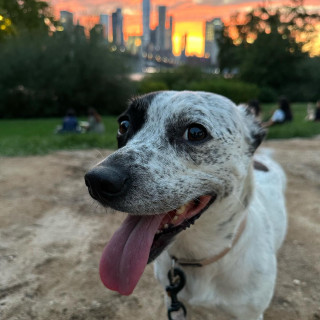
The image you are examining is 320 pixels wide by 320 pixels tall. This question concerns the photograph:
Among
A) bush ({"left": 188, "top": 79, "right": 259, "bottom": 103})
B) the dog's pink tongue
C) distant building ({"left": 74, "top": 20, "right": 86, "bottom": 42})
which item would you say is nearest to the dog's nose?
the dog's pink tongue

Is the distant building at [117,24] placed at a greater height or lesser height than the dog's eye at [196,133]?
greater

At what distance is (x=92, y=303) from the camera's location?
287 centimetres

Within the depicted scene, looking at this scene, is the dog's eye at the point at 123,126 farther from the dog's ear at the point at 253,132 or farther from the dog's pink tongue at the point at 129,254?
the dog's ear at the point at 253,132

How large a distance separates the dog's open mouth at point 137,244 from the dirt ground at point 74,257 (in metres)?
0.75

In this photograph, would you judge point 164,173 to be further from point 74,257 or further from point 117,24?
point 117,24

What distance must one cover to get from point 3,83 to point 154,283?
28.2m

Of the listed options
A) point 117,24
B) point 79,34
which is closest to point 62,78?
point 79,34

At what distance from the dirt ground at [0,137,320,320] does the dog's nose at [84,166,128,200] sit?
2.58 ft

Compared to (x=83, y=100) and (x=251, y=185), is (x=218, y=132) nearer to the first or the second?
A: (x=251, y=185)

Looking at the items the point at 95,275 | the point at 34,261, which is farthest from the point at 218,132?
the point at 34,261

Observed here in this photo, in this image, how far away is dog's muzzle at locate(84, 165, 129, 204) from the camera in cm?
165

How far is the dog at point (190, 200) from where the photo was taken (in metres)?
1.81

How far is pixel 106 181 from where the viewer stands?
164 centimetres

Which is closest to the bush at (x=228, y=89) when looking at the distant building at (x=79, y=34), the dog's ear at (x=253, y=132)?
the distant building at (x=79, y=34)
